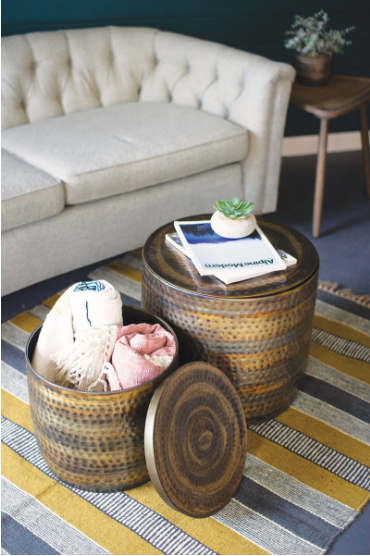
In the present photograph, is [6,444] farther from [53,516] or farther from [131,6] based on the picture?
[131,6]

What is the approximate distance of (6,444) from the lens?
1.31 m

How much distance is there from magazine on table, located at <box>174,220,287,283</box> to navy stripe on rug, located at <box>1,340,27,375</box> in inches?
24.1

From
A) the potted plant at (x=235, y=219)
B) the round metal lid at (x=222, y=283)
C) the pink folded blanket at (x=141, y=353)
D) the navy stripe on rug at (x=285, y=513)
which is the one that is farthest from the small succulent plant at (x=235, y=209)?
the navy stripe on rug at (x=285, y=513)

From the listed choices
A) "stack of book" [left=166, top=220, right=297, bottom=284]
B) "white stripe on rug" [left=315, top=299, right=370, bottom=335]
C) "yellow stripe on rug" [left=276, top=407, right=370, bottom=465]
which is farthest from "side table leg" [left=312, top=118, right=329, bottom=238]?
"yellow stripe on rug" [left=276, top=407, right=370, bottom=465]

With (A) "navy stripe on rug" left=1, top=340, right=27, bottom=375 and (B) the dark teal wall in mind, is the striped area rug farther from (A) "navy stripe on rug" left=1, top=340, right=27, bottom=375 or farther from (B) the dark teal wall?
(B) the dark teal wall

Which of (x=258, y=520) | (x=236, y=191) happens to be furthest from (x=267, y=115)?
(x=258, y=520)

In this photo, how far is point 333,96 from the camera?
2.26 metres

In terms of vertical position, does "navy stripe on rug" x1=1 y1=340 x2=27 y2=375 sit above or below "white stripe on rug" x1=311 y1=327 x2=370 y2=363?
below

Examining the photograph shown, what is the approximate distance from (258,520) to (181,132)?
1.41 m

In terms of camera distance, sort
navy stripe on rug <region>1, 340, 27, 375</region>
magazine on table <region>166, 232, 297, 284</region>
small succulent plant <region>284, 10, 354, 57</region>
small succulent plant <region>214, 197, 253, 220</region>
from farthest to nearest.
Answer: small succulent plant <region>284, 10, 354, 57</region>, navy stripe on rug <region>1, 340, 27, 375</region>, small succulent plant <region>214, 197, 253, 220</region>, magazine on table <region>166, 232, 297, 284</region>

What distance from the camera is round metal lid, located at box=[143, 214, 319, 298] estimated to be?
3.92 feet

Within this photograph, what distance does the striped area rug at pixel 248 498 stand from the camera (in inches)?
43.1

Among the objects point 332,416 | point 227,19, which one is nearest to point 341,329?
point 332,416

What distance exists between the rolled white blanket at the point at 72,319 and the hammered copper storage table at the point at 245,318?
0.14 metres
